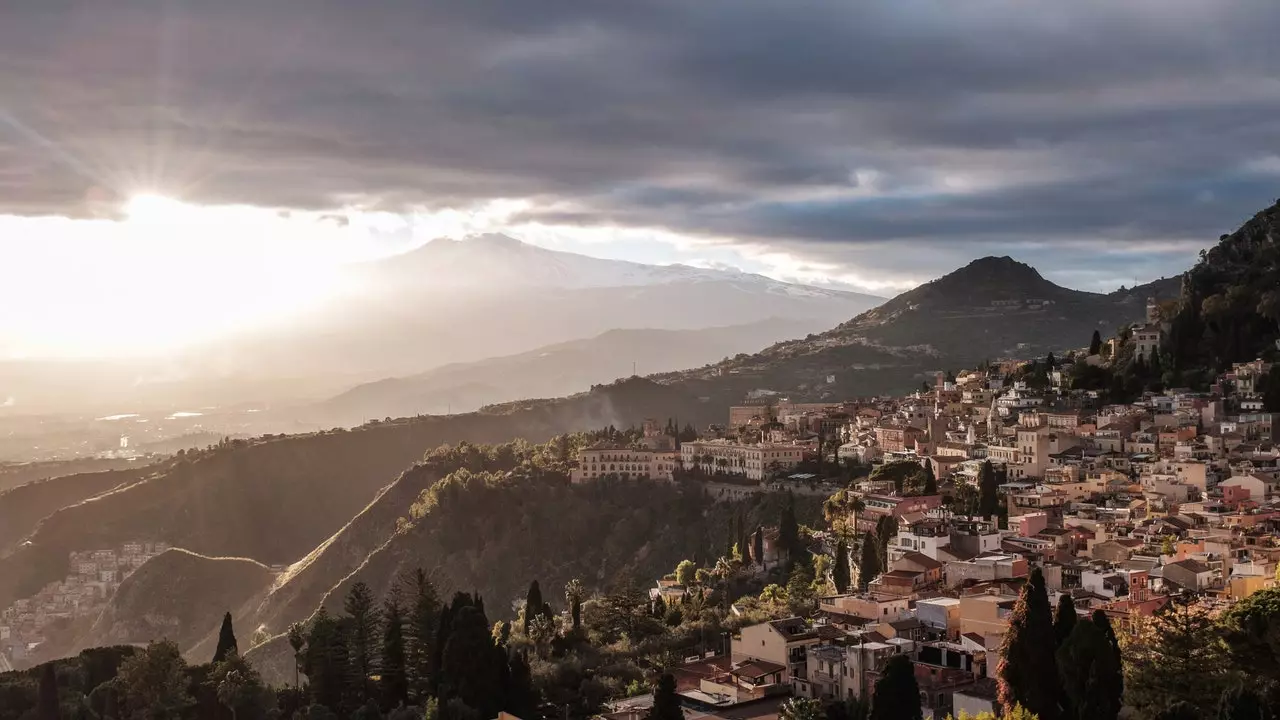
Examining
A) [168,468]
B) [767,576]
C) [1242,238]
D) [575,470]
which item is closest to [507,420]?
[168,468]

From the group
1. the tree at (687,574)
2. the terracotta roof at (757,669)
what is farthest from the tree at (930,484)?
the terracotta roof at (757,669)

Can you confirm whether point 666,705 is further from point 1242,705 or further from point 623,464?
point 623,464

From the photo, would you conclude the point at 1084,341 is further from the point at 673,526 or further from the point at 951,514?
the point at 951,514

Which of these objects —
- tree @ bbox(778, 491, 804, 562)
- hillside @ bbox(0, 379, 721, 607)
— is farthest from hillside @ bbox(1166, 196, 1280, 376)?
hillside @ bbox(0, 379, 721, 607)

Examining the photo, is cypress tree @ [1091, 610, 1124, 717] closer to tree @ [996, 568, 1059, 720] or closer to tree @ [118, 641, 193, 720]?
tree @ [996, 568, 1059, 720]

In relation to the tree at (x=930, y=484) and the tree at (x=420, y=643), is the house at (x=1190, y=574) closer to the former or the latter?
the tree at (x=930, y=484)

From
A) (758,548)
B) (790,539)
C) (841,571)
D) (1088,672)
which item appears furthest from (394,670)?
(790,539)
